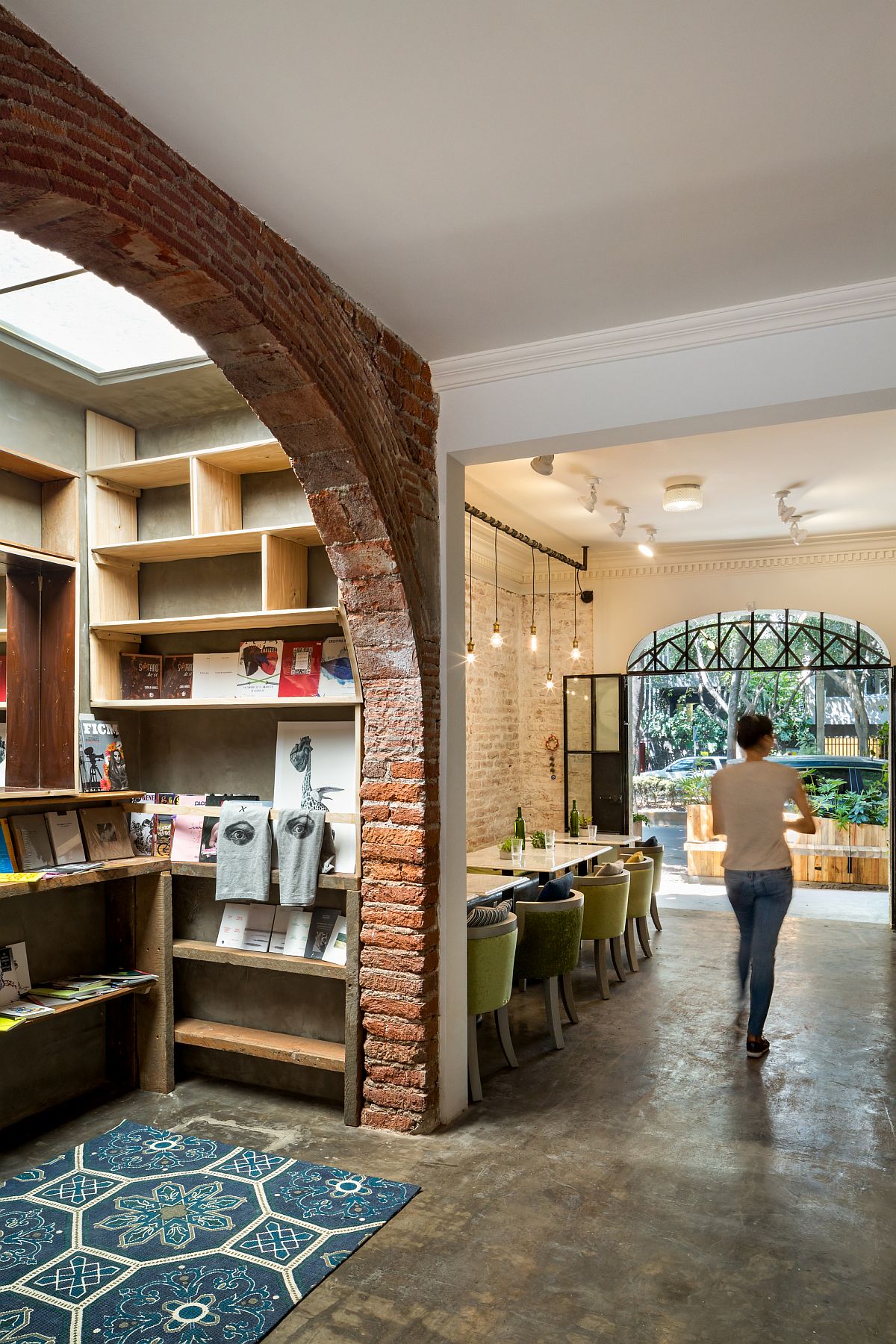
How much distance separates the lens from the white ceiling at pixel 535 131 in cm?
204

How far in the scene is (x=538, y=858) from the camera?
21.2ft

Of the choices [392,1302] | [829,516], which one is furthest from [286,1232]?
[829,516]

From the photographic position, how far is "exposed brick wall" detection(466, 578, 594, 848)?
344 inches

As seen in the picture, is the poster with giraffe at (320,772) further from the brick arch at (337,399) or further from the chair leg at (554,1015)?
the chair leg at (554,1015)

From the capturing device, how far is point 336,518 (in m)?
3.55

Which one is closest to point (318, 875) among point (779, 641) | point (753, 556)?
point (753, 556)

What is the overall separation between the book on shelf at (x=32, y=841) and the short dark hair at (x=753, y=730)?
3.29 meters

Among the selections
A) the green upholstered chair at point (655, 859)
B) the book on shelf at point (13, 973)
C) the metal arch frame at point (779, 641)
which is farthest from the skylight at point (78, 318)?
the metal arch frame at point (779, 641)

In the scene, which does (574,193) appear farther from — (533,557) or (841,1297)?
(533,557)

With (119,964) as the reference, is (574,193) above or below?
above

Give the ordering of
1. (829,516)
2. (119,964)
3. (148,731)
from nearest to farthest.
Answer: (119,964) → (148,731) → (829,516)

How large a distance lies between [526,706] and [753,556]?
2.66 m

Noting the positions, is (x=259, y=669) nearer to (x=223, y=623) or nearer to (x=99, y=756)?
(x=223, y=623)

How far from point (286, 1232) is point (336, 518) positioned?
2480mm
